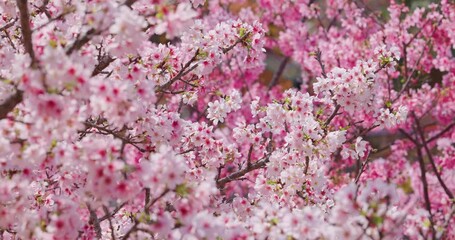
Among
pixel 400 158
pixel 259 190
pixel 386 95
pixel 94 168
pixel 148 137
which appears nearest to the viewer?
pixel 94 168

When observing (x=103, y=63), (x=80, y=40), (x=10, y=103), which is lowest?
(x=10, y=103)

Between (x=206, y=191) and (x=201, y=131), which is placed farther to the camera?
(x=201, y=131)

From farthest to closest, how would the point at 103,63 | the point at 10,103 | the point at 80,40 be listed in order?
the point at 103,63 → the point at 10,103 → the point at 80,40

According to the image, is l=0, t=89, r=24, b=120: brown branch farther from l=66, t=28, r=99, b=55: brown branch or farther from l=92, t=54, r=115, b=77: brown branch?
l=92, t=54, r=115, b=77: brown branch

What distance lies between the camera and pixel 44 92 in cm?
378

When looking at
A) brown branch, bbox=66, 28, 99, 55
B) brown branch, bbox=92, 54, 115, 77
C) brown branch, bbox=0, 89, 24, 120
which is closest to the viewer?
brown branch, bbox=66, 28, 99, 55

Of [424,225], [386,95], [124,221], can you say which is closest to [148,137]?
[124,221]

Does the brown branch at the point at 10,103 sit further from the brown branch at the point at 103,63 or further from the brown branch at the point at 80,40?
the brown branch at the point at 103,63

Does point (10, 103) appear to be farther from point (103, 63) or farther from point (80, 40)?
point (103, 63)

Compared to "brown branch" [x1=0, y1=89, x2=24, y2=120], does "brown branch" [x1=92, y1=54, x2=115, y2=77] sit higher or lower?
higher

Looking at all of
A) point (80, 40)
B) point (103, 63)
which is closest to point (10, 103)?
point (80, 40)

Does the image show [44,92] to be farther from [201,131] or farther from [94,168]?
[201,131]

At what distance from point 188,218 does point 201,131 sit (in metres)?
2.46

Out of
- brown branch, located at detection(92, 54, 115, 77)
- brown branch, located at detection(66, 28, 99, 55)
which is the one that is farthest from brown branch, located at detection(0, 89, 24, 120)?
brown branch, located at detection(92, 54, 115, 77)
